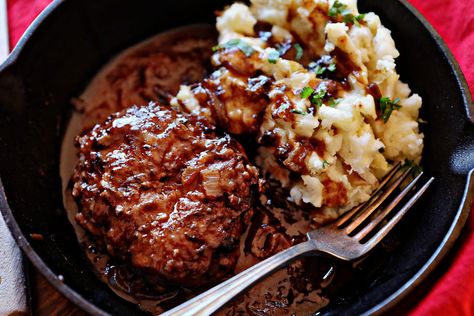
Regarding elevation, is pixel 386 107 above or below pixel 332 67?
below

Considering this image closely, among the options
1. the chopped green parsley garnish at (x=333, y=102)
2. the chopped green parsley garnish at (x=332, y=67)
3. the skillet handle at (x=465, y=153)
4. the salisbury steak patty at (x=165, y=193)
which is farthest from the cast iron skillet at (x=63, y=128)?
the chopped green parsley garnish at (x=333, y=102)

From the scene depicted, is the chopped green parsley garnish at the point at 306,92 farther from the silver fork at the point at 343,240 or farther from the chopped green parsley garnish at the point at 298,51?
the silver fork at the point at 343,240

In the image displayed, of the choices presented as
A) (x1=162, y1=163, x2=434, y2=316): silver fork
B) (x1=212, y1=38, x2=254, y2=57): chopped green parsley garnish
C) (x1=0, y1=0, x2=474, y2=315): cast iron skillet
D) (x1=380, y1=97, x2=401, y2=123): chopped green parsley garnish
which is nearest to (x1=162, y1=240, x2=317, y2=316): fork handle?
(x1=162, y1=163, x2=434, y2=316): silver fork

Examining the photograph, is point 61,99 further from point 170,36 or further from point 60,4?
point 170,36

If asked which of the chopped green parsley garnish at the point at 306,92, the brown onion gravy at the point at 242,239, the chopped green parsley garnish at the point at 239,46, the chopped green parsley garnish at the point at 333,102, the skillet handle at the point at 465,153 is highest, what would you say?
the chopped green parsley garnish at the point at 239,46

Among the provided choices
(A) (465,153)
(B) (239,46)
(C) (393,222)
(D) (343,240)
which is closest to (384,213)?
(C) (393,222)

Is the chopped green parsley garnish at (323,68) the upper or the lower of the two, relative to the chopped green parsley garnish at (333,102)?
upper

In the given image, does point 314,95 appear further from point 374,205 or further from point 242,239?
point 242,239

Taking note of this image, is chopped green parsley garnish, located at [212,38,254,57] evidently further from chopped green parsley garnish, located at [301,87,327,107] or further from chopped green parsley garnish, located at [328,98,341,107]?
chopped green parsley garnish, located at [328,98,341,107]
